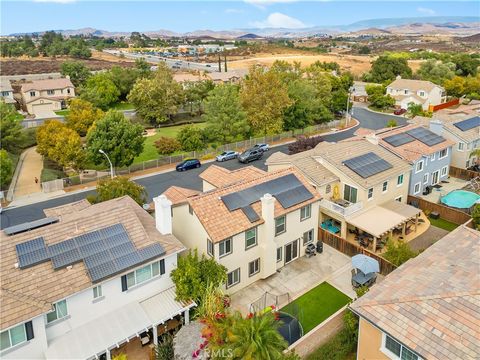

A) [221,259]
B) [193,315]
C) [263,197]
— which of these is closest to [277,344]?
[193,315]

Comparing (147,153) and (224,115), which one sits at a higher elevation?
(224,115)

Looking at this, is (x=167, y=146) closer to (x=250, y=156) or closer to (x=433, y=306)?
(x=250, y=156)

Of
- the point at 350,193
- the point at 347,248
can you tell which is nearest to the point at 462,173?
the point at 350,193

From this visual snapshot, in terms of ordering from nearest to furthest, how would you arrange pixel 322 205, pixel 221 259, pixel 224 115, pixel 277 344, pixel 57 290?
pixel 277 344, pixel 57 290, pixel 221 259, pixel 322 205, pixel 224 115

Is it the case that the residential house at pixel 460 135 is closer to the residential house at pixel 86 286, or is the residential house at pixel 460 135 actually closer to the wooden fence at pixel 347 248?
the wooden fence at pixel 347 248

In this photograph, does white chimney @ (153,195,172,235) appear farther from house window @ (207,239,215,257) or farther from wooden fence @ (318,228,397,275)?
wooden fence @ (318,228,397,275)

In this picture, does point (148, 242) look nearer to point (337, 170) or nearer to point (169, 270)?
point (169, 270)
